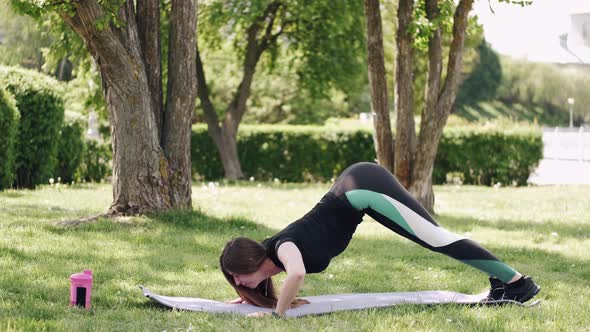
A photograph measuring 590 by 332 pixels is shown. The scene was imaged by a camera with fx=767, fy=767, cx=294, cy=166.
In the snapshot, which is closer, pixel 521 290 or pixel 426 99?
pixel 521 290

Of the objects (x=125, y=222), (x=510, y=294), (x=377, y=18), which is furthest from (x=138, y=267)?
(x=377, y=18)

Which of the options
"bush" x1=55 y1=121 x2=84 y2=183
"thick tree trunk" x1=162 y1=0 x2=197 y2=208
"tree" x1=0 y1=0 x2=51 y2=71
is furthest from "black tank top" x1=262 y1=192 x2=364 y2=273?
"tree" x1=0 y1=0 x2=51 y2=71

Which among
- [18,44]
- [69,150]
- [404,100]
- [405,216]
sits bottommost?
[405,216]

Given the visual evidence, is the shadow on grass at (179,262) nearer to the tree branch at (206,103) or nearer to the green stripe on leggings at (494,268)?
the green stripe on leggings at (494,268)

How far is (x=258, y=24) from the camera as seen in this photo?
18.3 metres

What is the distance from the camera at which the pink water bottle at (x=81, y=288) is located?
4.71 metres

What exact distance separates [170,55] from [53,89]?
4573 millimetres

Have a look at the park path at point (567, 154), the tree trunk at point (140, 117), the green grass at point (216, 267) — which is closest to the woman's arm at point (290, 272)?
the green grass at point (216, 267)

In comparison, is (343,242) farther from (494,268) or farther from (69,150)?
(69,150)

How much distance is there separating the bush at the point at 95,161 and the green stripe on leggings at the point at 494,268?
12402 millimetres

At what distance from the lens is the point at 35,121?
12.8m

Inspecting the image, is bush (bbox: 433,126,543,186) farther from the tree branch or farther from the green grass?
the green grass

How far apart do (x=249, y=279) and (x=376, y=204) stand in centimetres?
95

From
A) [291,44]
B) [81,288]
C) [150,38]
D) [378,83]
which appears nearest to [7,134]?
[150,38]
